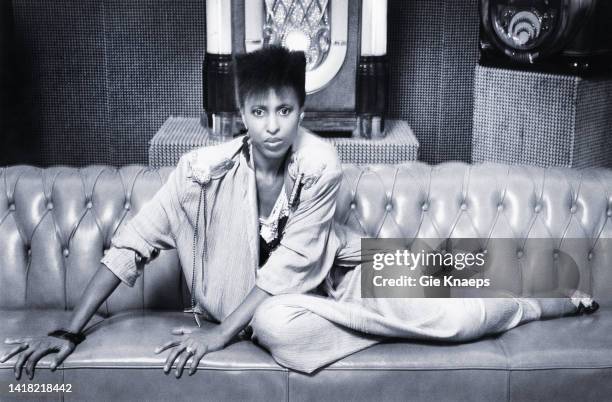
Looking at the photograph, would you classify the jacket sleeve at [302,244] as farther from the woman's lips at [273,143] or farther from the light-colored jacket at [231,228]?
the woman's lips at [273,143]

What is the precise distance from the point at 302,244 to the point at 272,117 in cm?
33

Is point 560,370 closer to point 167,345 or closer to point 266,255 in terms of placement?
point 266,255

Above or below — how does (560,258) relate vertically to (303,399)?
above

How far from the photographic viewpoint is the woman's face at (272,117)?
6.87 feet

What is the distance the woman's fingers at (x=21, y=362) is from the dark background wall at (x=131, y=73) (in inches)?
94.8

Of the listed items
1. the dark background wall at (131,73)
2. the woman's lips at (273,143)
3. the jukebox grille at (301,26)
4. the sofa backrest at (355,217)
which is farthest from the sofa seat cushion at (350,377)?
the dark background wall at (131,73)

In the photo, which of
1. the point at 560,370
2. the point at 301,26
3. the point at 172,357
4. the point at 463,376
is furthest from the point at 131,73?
the point at 560,370

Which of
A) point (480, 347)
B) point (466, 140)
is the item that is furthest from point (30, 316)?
point (466, 140)

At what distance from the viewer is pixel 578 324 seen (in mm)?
2275

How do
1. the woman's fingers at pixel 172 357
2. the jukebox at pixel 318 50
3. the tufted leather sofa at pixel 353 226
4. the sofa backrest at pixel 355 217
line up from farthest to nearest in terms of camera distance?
the jukebox at pixel 318 50, the sofa backrest at pixel 355 217, the tufted leather sofa at pixel 353 226, the woman's fingers at pixel 172 357

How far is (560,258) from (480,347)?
0.50 meters

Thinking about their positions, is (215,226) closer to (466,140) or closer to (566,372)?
(566,372)

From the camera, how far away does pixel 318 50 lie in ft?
12.5

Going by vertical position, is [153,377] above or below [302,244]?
below
